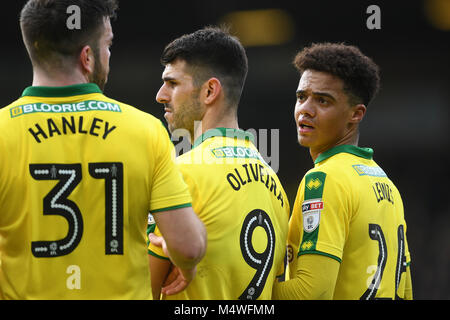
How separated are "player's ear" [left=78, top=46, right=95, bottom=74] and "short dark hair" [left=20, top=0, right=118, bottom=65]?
0.8 inches

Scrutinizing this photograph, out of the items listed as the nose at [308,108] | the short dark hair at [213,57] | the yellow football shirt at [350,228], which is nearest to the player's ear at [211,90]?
the short dark hair at [213,57]

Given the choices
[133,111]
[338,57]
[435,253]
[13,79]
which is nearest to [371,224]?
[338,57]

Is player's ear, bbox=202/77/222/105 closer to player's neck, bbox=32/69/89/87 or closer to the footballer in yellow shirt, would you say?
the footballer in yellow shirt

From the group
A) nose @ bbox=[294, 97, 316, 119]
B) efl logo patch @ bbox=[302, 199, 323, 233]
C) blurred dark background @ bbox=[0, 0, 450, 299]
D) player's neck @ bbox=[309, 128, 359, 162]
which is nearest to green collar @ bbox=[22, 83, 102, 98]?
efl logo patch @ bbox=[302, 199, 323, 233]

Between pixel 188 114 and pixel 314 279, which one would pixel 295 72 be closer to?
pixel 188 114

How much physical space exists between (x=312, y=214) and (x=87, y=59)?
56.7 inches

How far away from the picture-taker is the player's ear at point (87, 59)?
7.99 ft

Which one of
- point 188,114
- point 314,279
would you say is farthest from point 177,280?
point 188,114

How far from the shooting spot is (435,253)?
9.80 m

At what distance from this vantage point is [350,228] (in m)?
3.14

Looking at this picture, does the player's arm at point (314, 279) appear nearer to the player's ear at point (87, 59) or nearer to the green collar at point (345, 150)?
the green collar at point (345, 150)

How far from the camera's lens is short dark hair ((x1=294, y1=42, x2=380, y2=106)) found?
3418 millimetres

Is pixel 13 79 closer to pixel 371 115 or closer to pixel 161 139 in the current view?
pixel 371 115
